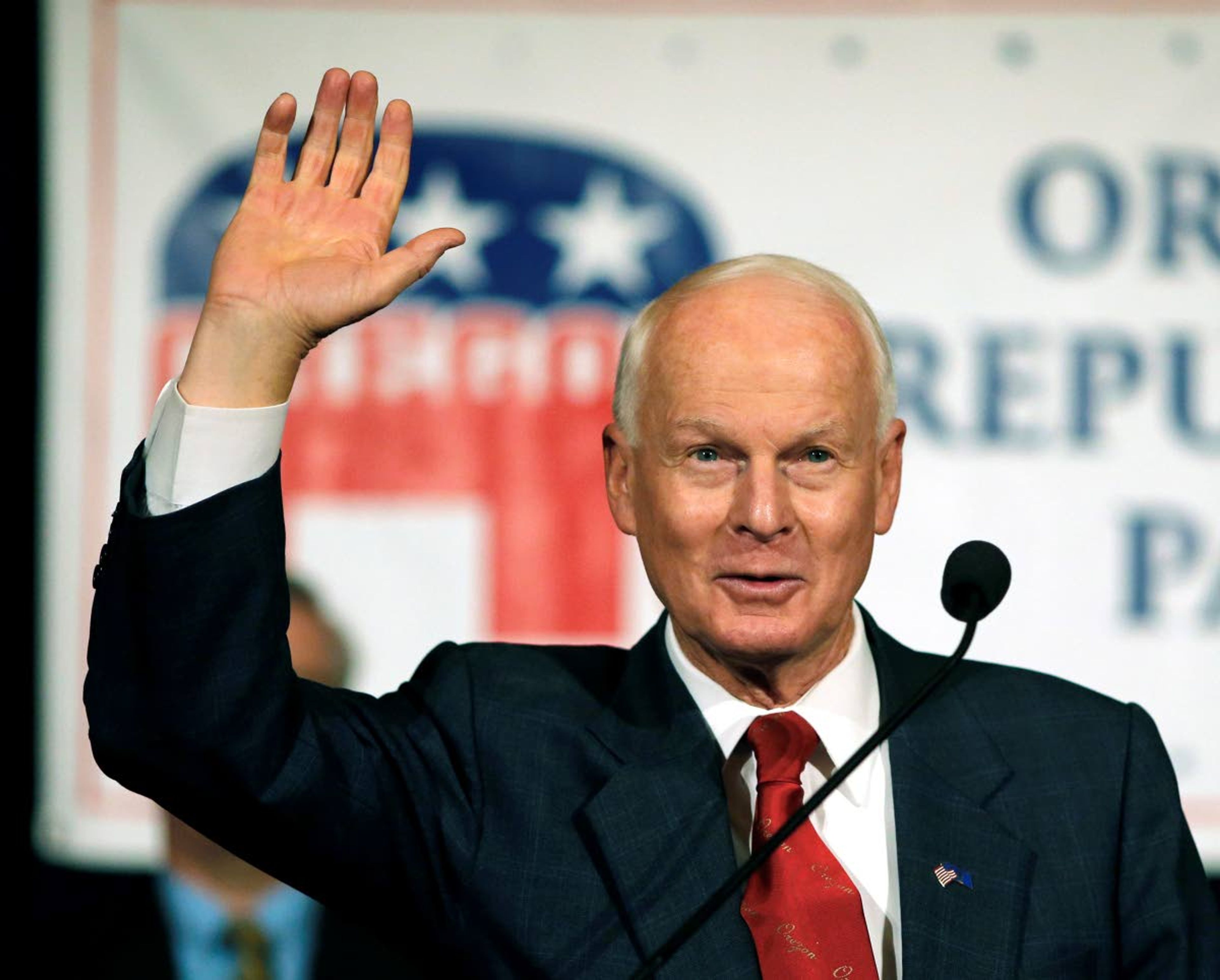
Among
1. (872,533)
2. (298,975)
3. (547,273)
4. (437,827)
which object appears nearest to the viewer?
(437,827)

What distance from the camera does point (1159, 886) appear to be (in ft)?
4.64

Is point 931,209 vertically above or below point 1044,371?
above

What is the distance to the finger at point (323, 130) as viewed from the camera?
4.49 feet

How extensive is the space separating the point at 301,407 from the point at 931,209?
4.05 ft

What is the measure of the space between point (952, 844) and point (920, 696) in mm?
214

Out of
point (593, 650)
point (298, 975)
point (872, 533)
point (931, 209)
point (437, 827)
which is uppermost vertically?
point (931, 209)

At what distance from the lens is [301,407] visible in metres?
3.09

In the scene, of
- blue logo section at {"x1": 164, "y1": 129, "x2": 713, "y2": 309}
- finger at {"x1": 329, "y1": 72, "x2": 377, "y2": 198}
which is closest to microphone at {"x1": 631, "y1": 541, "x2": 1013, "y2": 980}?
finger at {"x1": 329, "y1": 72, "x2": 377, "y2": 198}

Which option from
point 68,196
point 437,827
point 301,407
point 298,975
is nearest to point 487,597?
point 301,407

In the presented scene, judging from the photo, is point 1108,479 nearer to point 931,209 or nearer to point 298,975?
point 931,209

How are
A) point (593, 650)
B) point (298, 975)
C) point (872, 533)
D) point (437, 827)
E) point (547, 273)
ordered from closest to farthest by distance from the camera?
point (437, 827) → point (872, 533) → point (593, 650) → point (298, 975) → point (547, 273)

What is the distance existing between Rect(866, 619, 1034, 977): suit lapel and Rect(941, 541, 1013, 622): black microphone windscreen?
19cm

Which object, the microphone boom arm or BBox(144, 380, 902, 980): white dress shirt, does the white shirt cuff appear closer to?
BBox(144, 380, 902, 980): white dress shirt

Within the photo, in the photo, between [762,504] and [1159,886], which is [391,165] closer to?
[762,504]
